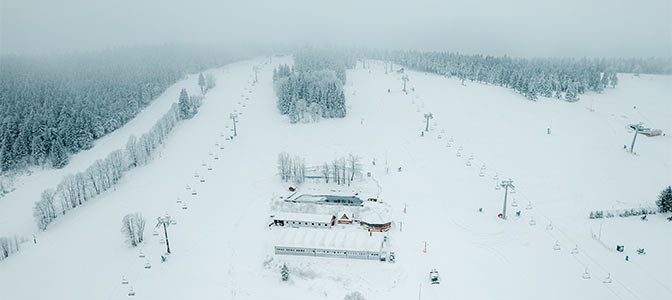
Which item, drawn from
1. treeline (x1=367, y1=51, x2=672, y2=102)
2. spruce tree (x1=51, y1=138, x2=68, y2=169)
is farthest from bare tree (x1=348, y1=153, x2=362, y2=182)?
treeline (x1=367, y1=51, x2=672, y2=102)

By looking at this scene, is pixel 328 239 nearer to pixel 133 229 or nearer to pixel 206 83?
pixel 133 229

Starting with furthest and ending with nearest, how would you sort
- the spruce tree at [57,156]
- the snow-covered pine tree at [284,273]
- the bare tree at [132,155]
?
the spruce tree at [57,156]
the bare tree at [132,155]
the snow-covered pine tree at [284,273]

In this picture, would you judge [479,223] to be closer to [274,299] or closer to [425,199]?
[425,199]

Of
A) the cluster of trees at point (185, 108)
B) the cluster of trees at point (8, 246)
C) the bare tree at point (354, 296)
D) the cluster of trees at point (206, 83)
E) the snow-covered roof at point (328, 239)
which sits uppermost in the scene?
the cluster of trees at point (206, 83)

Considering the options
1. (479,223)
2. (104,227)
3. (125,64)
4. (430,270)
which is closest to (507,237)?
(479,223)

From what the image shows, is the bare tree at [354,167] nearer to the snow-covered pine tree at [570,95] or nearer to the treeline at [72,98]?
the treeline at [72,98]

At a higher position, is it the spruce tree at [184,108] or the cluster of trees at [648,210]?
the spruce tree at [184,108]

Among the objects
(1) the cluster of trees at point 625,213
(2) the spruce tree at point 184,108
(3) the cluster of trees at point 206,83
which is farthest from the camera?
(3) the cluster of trees at point 206,83

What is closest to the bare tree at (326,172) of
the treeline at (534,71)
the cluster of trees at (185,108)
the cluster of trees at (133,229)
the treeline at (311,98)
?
the cluster of trees at (133,229)
